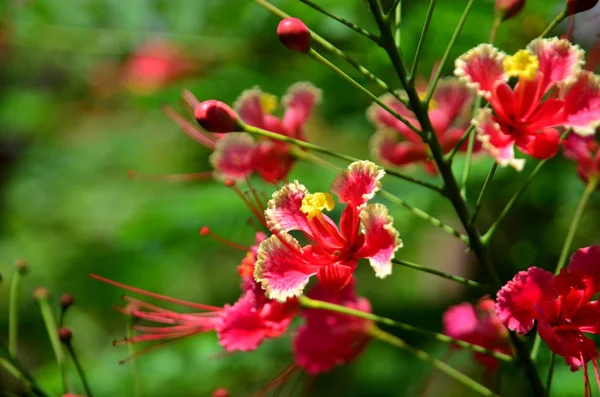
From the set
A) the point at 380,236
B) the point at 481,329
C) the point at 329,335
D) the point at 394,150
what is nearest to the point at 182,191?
the point at 394,150

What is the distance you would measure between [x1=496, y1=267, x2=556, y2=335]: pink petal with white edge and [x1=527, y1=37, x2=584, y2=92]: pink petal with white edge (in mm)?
328

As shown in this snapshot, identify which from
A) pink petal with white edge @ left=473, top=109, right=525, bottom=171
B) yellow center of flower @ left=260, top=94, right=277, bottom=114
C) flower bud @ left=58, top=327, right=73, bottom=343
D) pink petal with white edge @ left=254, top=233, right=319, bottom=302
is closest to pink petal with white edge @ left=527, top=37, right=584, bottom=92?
pink petal with white edge @ left=473, top=109, right=525, bottom=171

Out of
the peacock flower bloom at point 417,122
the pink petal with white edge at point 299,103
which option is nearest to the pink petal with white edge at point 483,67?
the peacock flower bloom at point 417,122

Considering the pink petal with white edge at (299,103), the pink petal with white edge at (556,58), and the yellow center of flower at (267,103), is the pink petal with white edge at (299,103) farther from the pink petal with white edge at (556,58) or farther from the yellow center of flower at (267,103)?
the pink petal with white edge at (556,58)

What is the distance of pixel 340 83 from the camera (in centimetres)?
223

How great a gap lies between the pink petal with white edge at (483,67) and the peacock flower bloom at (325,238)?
22 cm

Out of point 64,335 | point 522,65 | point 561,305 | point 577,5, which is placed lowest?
point 64,335

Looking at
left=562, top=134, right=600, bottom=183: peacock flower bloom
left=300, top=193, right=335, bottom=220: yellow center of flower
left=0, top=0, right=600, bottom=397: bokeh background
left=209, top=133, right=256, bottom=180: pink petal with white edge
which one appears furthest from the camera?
left=0, top=0, right=600, bottom=397: bokeh background

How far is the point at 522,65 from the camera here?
1155mm

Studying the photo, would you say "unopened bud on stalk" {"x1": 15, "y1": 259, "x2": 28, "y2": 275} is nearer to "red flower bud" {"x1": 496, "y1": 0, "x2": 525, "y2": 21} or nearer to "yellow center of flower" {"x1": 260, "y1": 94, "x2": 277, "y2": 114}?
"yellow center of flower" {"x1": 260, "y1": 94, "x2": 277, "y2": 114}

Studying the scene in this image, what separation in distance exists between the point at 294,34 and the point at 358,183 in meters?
0.26

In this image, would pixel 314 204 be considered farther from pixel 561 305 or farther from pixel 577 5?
pixel 577 5

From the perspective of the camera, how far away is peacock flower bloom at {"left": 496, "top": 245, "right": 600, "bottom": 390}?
1.08m

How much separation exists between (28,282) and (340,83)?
7.96 ft
